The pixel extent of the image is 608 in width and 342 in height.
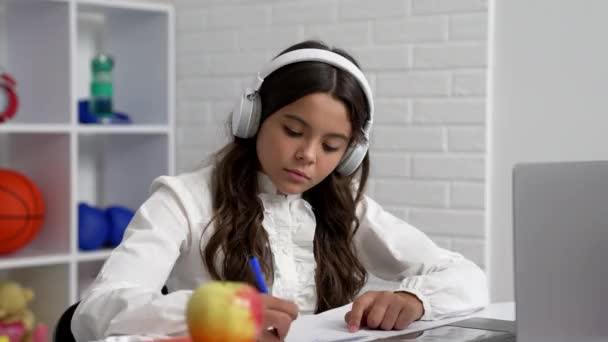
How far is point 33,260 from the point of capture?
303 centimetres

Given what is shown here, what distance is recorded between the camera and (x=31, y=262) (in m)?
3.02

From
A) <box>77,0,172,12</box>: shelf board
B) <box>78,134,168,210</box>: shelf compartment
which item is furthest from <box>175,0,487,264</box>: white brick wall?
<box>78,134,168,210</box>: shelf compartment

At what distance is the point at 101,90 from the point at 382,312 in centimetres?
214

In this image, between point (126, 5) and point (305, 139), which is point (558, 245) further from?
point (126, 5)

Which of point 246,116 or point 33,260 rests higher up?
point 246,116

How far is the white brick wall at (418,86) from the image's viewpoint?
9.48 feet

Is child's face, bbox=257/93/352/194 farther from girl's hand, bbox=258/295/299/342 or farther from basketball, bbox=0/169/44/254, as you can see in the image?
basketball, bbox=0/169/44/254

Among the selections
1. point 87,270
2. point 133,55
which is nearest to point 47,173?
point 87,270

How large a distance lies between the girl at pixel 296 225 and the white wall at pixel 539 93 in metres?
1.06

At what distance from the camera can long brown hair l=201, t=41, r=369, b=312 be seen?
5.41ft

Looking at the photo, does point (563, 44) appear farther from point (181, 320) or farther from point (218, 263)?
point (181, 320)

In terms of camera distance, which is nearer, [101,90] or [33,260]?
[33,260]

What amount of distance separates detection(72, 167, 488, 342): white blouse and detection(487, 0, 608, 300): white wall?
1056 millimetres

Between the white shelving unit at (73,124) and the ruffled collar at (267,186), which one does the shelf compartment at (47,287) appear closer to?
the white shelving unit at (73,124)
